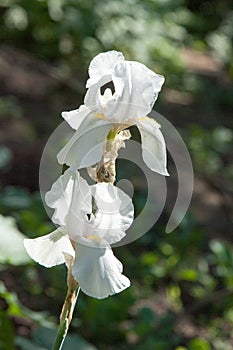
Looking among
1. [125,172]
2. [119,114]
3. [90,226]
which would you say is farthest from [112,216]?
[125,172]

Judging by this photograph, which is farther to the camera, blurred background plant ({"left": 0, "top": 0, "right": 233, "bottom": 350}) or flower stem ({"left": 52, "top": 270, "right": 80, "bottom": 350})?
blurred background plant ({"left": 0, "top": 0, "right": 233, "bottom": 350})

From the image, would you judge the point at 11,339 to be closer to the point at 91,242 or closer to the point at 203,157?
the point at 91,242

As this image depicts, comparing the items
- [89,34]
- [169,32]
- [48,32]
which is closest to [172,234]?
[89,34]

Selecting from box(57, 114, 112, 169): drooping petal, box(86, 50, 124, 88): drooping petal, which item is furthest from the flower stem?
box(86, 50, 124, 88): drooping petal

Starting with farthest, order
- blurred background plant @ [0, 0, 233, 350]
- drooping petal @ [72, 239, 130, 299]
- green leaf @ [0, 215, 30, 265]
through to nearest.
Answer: blurred background plant @ [0, 0, 233, 350]
green leaf @ [0, 215, 30, 265]
drooping petal @ [72, 239, 130, 299]

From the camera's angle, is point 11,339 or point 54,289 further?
point 54,289

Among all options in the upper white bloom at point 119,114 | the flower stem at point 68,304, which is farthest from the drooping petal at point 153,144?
the flower stem at point 68,304

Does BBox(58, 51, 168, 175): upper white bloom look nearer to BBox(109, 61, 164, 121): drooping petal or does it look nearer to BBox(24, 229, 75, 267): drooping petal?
BBox(109, 61, 164, 121): drooping petal

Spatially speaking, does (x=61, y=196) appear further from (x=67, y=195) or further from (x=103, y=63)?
(x=103, y=63)
